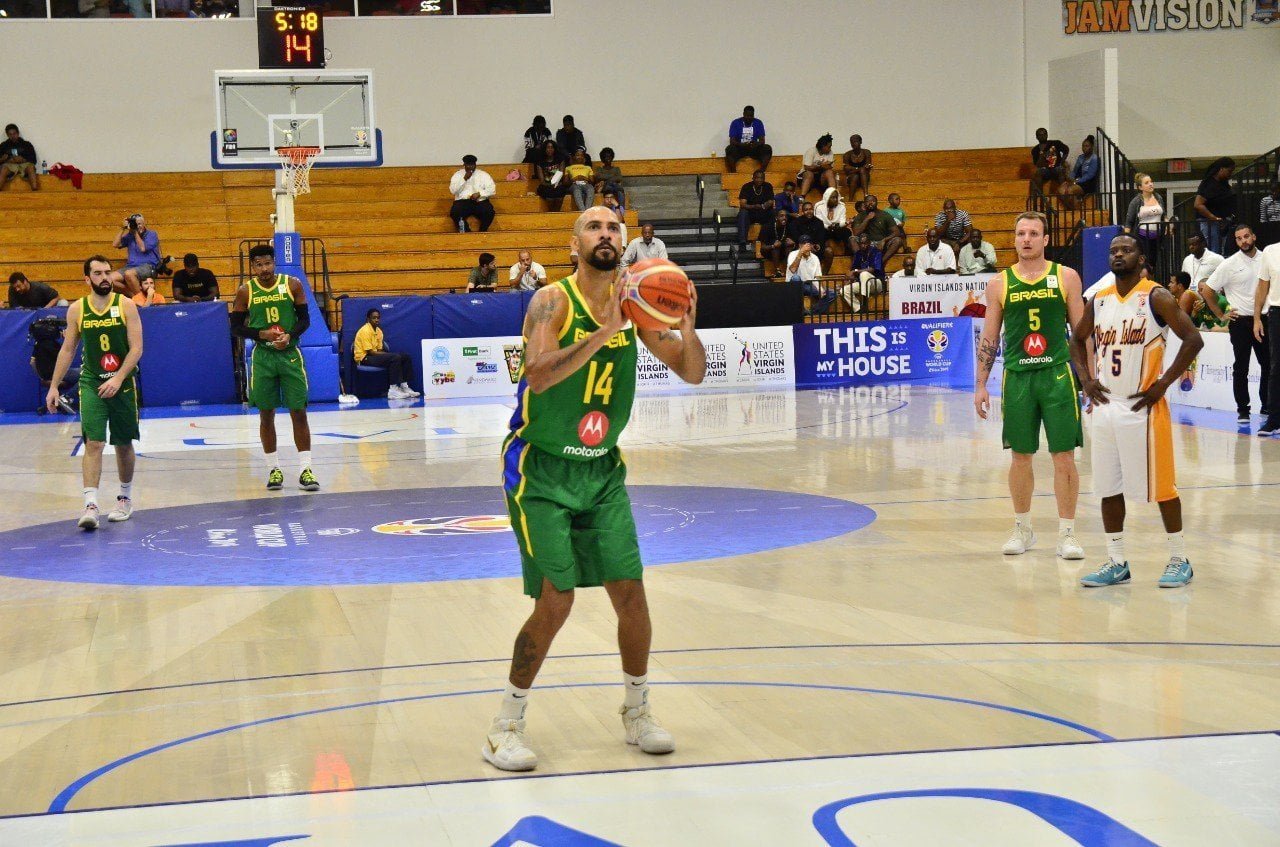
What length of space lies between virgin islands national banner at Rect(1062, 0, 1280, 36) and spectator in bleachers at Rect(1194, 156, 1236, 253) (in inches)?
370

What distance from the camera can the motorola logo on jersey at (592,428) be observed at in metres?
4.92

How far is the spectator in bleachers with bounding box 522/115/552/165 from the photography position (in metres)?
28.1

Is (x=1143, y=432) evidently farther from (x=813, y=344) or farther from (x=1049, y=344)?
(x=813, y=344)

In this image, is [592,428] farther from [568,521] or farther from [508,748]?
[508,748]

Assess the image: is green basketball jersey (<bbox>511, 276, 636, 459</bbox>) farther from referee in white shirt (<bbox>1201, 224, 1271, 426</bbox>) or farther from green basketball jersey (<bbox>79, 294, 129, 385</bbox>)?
referee in white shirt (<bbox>1201, 224, 1271, 426</bbox>)

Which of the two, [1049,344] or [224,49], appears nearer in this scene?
[1049,344]

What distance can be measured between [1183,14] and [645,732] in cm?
2911

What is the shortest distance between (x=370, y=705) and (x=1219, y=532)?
18.4 feet

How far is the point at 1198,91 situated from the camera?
30.2 metres

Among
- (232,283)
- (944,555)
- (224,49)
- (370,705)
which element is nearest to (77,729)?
(370,705)

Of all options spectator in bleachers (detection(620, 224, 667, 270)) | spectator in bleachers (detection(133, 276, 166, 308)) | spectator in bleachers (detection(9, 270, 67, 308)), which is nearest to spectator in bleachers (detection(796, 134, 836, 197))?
spectator in bleachers (detection(620, 224, 667, 270))

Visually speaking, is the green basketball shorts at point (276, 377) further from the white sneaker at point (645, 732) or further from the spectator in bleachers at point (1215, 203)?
the spectator in bleachers at point (1215, 203)

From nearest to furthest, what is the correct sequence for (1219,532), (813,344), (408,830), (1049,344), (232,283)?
1. (408,830)
2. (1049,344)
3. (1219,532)
4. (813,344)
5. (232,283)

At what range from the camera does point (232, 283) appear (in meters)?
25.0
